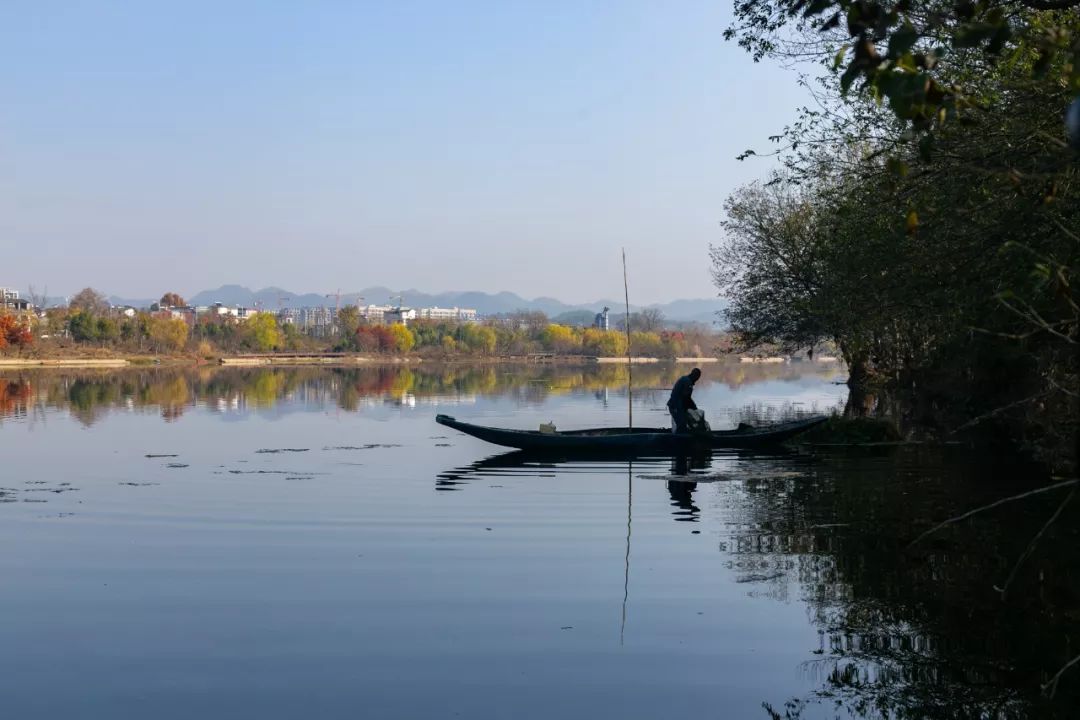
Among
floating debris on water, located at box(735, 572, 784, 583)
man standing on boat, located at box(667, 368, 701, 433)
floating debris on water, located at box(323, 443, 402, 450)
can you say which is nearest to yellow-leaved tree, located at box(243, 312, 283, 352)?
floating debris on water, located at box(323, 443, 402, 450)

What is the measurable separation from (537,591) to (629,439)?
45.6ft

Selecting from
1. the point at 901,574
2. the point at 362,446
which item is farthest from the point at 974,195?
the point at 362,446

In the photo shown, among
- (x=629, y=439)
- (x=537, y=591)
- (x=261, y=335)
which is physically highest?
(x=261, y=335)

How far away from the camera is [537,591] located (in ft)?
38.1

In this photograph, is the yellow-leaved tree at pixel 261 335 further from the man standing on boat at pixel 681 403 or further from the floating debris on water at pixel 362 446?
the man standing on boat at pixel 681 403

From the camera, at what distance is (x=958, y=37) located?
4.33m

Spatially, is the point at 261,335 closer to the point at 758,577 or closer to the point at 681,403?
the point at 681,403

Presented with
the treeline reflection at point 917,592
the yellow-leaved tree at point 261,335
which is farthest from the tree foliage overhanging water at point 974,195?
the yellow-leaved tree at point 261,335

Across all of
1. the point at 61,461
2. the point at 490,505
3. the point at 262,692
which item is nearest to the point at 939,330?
the point at 490,505

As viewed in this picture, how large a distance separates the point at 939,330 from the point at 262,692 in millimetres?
16698

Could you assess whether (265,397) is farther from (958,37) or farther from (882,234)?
(958,37)

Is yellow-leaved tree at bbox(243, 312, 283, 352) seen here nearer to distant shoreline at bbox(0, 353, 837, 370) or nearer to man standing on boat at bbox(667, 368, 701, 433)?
distant shoreline at bbox(0, 353, 837, 370)

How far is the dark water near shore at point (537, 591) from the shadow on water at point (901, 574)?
43 millimetres

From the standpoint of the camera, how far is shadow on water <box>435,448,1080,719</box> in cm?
810
